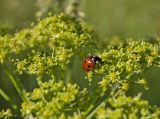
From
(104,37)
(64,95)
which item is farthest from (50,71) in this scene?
(104,37)

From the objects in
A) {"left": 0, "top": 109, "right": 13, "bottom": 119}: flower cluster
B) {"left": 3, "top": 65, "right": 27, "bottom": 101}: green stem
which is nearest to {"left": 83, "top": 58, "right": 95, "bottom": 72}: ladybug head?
{"left": 3, "top": 65, "right": 27, "bottom": 101}: green stem

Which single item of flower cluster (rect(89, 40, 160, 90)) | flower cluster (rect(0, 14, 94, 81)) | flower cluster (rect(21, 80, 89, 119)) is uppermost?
flower cluster (rect(0, 14, 94, 81))

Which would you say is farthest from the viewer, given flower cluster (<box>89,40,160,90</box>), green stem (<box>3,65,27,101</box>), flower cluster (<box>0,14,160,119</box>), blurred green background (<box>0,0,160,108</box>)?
blurred green background (<box>0,0,160,108</box>)

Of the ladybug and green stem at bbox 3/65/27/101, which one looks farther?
green stem at bbox 3/65/27/101

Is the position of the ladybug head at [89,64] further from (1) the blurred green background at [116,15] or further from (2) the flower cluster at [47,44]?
(1) the blurred green background at [116,15]

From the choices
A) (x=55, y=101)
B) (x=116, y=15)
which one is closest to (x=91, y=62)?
(x=55, y=101)

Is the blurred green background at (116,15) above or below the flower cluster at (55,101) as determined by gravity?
above

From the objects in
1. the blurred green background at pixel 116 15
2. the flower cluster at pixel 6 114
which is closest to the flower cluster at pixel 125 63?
the flower cluster at pixel 6 114

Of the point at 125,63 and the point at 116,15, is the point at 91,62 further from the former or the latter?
the point at 116,15

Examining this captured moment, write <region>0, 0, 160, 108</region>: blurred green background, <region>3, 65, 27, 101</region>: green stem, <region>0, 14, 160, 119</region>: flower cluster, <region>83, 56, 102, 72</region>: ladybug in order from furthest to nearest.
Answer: <region>0, 0, 160, 108</region>: blurred green background → <region>3, 65, 27, 101</region>: green stem → <region>83, 56, 102, 72</region>: ladybug → <region>0, 14, 160, 119</region>: flower cluster

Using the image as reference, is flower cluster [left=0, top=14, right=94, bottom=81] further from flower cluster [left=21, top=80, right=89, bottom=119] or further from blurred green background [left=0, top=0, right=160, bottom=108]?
blurred green background [left=0, top=0, right=160, bottom=108]

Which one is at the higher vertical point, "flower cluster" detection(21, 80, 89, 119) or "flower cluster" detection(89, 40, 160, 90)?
"flower cluster" detection(89, 40, 160, 90)
